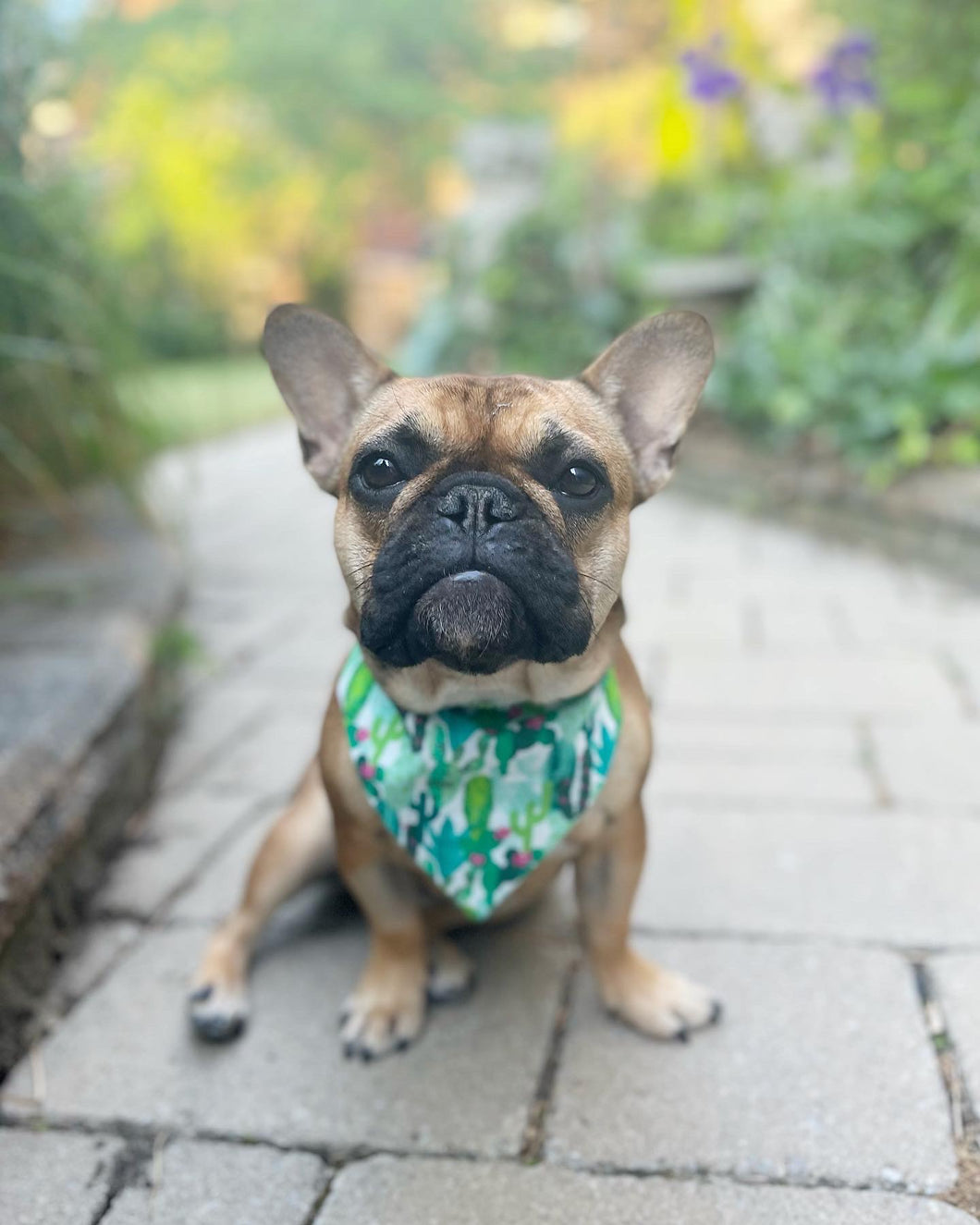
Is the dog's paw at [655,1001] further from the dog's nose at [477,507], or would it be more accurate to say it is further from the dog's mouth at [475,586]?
the dog's nose at [477,507]

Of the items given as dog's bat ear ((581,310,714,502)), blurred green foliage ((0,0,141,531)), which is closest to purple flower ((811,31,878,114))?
blurred green foliage ((0,0,141,531))

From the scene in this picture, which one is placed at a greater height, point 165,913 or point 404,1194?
point 404,1194

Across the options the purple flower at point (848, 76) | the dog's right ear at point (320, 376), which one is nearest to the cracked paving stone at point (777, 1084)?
the dog's right ear at point (320, 376)

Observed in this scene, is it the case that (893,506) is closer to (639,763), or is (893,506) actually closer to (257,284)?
(639,763)

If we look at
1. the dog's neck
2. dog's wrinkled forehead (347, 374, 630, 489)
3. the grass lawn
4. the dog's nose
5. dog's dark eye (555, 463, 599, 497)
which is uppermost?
dog's wrinkled forehead (347, 374, 630, 489)

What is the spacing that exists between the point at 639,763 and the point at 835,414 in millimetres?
4198

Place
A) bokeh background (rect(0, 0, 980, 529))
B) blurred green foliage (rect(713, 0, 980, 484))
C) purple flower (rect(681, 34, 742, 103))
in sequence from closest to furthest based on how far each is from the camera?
bokeh background (rect(0, 0, 980, 529)) < blurred green foliage (rect(713, 0, 980, 484)) < purple flower (rect(681, 34, 742, 103))

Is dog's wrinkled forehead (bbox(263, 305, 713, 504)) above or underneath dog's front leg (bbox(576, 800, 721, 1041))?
above

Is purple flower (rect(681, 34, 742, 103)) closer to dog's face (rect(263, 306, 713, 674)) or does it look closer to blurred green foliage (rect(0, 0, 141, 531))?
blurred green foliage (rect(0, 0, 141, 531))

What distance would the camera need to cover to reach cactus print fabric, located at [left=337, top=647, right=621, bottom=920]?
1.71m

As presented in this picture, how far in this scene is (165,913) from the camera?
2.32 m

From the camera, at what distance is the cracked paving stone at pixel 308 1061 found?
5.58ft

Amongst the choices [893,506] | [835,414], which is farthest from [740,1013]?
[835,414]

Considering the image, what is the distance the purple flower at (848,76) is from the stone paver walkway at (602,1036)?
162 inches
